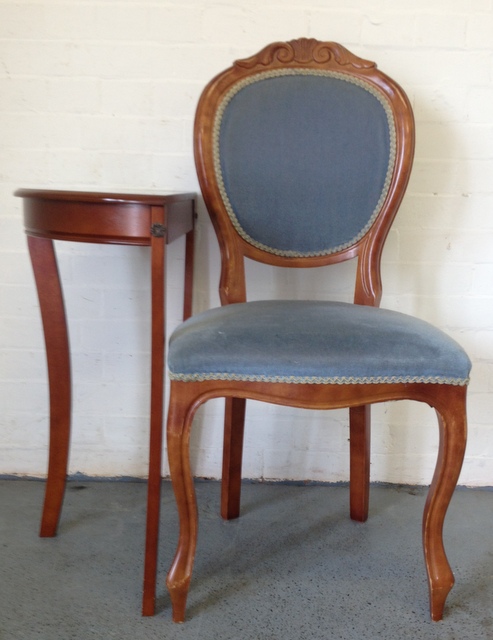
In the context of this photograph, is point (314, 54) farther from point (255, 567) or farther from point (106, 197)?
point (255, 567)

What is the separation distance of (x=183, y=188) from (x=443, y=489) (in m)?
0.98

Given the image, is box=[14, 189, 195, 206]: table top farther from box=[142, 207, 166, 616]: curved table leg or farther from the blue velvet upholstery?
the blue velvet upholstery

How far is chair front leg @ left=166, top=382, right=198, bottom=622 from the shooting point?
1.18 meters

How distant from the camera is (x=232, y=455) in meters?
1.60

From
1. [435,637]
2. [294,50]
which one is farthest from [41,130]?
[435,637]

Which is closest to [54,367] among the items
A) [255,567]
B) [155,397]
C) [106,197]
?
[155,397]

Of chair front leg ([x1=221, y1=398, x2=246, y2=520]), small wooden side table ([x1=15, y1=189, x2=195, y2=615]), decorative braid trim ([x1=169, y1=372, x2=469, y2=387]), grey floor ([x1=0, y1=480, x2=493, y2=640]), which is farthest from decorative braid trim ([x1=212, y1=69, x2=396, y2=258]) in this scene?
grey floor ([x1=0, y1=480, x2=493, y2=640])

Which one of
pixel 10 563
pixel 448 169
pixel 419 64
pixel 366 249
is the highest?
pixel 419 64

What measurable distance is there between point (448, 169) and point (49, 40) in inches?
41.7

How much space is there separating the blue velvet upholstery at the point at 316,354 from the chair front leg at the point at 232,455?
0.43 meters

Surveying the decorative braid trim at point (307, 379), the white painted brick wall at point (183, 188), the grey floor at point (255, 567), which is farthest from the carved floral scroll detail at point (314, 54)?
the grey floor at point (255, 567)

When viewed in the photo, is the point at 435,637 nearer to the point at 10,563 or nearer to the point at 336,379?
the point at 336,379

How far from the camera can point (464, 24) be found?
65.1 inches

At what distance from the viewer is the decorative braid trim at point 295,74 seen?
151 centimetres
